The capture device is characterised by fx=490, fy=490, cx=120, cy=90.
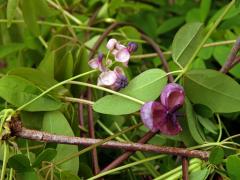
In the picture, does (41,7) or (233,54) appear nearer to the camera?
(233,54)

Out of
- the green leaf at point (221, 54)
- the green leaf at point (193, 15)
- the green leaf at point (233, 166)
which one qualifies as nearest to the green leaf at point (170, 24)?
the green leaf at point (193, 15)

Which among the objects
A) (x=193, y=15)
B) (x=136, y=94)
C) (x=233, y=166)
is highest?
(x=193, y=15)

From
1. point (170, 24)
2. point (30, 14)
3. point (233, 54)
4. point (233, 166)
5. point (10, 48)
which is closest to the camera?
point (233, 166)

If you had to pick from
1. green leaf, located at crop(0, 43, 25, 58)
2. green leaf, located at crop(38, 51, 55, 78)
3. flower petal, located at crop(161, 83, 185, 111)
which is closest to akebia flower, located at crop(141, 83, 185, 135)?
flower petal, located at crop(161, 83, 185, 111)

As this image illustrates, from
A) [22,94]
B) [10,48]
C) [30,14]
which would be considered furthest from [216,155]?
[10,48]

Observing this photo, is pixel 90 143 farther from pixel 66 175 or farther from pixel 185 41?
pixel 185 41

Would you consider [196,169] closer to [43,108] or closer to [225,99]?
[225,99]

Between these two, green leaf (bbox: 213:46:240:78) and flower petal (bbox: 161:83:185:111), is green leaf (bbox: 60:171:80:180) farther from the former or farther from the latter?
green leaf (bbox: 213:46:240:78)
